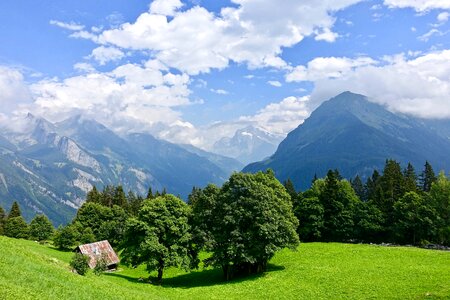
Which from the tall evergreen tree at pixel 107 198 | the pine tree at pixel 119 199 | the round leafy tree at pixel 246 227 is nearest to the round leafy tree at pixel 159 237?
the round leafy tree at pixel 246 227

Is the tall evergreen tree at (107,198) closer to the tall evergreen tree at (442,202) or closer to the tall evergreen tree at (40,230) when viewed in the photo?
the tall evergreen tree at (40,230)

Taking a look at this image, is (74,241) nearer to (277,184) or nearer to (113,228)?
(113,228)

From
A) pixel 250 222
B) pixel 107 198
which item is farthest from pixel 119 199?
pixel 250 222

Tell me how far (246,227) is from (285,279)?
11.1m

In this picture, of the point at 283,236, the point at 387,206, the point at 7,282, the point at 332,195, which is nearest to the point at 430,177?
the point at 387,206

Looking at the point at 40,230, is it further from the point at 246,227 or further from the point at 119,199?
the point at 246,227

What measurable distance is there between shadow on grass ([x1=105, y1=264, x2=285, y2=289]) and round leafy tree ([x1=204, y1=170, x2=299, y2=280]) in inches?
81.6

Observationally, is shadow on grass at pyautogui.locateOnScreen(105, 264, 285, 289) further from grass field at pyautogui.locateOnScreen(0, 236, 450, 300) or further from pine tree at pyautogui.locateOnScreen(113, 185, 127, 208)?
pine tree at pyautogui.locateOnScreen(113, 185, 127, 208)

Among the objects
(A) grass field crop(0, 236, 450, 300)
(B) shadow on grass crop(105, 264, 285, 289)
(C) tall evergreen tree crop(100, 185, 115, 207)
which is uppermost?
(C) tall evergreen tree crop(100, 185, 115, 207)

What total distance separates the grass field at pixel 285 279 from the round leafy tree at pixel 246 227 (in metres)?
3.39

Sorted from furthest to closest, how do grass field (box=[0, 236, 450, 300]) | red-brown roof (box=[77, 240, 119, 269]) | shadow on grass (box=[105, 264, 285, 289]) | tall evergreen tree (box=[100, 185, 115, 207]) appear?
tall evergreen tree (box=[100, 185, 115, 207])
red-brown roof (box=[77, 240, 119, 269])
shadow on grass (box=[105, 264, 285, 289])
grass field (box=[0, 236, 450, 300])

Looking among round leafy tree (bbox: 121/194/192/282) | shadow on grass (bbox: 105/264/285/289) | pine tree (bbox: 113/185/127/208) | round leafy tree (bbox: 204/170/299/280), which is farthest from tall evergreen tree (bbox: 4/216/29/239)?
round leafy tree (bbox: 204/170/299/280)

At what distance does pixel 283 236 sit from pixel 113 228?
7359 cm

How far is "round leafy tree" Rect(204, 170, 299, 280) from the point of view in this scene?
5947 cm
